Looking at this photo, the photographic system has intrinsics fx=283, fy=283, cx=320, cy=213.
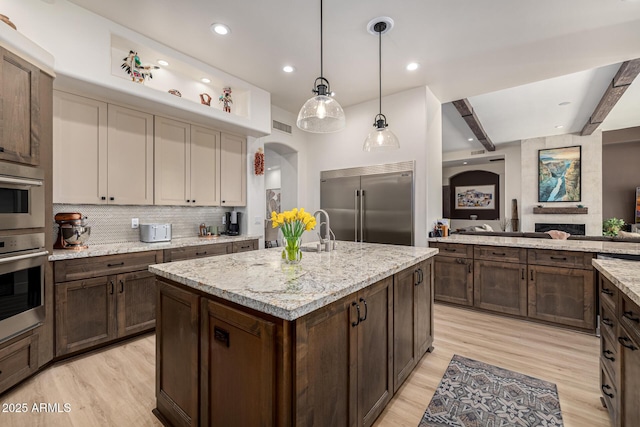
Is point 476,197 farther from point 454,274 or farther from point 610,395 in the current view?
point 610,395

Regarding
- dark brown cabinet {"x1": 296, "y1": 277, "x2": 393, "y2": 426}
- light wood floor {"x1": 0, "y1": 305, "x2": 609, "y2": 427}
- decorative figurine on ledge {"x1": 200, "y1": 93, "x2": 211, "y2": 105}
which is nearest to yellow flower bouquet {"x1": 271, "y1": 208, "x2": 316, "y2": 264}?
dark brown cabinet {"x1": 296, "y1": 277, "x2": 393, "y2": 426}

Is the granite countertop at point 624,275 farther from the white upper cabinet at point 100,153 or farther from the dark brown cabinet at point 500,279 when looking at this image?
the white upper cabinet at point 100,153

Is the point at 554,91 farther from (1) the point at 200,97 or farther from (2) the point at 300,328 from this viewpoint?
(2) the point at 300,328

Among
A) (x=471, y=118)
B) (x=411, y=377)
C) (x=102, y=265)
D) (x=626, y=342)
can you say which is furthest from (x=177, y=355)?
(x=471, y=118)

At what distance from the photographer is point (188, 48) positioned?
302cm

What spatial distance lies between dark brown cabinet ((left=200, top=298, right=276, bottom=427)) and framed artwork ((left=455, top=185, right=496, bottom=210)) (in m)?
10.6

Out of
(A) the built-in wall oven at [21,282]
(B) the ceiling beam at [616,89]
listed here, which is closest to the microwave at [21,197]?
(A) the built-in wall oven at [21,282]

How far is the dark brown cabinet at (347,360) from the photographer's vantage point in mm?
1155

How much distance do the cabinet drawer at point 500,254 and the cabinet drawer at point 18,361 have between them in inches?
174

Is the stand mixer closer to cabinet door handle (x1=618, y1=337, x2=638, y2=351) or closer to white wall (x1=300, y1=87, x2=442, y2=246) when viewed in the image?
white wall (x1=300, y1=87, x2=442, y2=246)

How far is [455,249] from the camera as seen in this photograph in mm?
3756

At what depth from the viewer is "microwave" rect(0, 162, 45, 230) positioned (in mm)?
1945

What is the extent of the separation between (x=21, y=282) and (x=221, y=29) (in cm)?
264

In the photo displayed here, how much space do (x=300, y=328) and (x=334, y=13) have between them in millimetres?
2564
